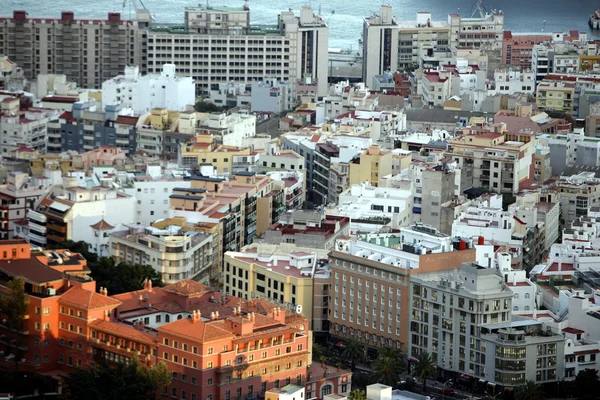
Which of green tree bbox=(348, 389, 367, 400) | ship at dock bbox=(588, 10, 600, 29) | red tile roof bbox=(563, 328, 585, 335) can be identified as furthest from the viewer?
ship at dock bbox=(588, 10, 600, 29)

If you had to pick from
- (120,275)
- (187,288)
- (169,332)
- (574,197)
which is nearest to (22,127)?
(120,275)

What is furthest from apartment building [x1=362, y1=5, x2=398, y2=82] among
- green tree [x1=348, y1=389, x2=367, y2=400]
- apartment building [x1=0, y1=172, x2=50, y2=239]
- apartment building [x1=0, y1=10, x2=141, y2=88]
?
green tree [x1=348, y1=389, x2=367, y2=400]

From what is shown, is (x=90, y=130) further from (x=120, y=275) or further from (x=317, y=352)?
(x=317, y=352)

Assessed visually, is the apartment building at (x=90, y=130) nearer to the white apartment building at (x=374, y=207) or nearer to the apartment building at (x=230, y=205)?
the apartment building at (x=230, y=205)

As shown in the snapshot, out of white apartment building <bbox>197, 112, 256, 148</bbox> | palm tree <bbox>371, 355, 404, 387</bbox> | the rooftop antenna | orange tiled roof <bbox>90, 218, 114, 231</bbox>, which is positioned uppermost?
the rooftop antenna

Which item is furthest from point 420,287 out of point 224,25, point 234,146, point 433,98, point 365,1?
point 365,1

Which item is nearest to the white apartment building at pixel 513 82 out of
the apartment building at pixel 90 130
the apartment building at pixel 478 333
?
the apartment building at pixel 90 130

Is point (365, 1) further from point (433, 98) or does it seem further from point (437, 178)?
point (437, 178)

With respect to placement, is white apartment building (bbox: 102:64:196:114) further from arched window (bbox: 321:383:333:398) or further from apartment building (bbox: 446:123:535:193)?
arched window (bbox: 321:383:333:398)
